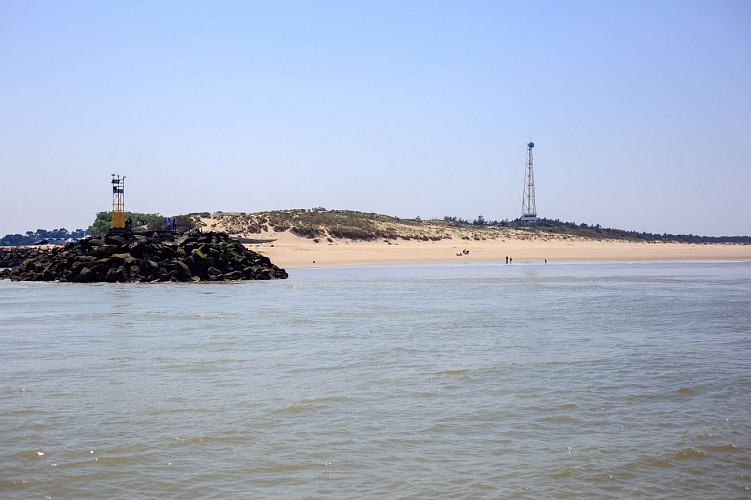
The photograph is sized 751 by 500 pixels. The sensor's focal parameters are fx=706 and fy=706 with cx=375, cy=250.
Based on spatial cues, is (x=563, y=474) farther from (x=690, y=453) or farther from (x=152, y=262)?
(x=152, y=262)

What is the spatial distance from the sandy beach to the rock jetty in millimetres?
14916

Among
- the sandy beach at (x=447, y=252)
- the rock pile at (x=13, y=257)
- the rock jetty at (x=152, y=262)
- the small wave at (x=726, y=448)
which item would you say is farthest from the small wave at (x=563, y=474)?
the rock pile at (x=13, y=257)

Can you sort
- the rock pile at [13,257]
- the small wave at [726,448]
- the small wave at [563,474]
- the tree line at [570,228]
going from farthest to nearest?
A: the tree line at [570,228]
the rock pile at [13,257]
the small wave at [726,448]
the small wave at [563,474]

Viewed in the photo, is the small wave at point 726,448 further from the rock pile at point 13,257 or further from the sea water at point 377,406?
the rock pile at point 13,257

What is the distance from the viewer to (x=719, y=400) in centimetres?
1006

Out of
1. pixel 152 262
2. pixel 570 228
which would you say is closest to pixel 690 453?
pixel 152 262

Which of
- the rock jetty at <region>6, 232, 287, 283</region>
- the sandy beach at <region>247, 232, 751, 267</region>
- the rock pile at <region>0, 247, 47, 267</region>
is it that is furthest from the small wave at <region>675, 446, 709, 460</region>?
the rock pile at <region>0, 247, 47, 267</region>

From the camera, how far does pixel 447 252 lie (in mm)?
69625

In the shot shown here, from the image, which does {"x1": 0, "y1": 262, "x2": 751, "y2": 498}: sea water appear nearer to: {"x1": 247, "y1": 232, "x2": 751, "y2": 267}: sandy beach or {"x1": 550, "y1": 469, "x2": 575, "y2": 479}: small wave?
{"x1": 550, "y1": 469, "x2": 575, "y2": 479}: small wave

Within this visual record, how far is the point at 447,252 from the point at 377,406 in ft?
198

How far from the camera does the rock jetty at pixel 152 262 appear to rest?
3738 centimetres

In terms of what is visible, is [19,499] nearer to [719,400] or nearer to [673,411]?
[673,411]

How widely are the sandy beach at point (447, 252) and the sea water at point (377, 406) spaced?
3978 centimetres

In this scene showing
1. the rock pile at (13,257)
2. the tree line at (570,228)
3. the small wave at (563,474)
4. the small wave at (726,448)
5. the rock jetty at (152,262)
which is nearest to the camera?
the small wave at (563,474)
